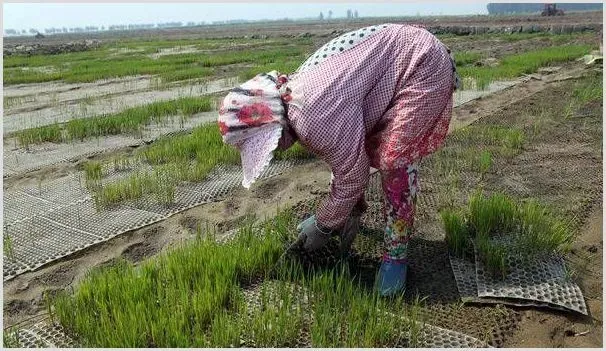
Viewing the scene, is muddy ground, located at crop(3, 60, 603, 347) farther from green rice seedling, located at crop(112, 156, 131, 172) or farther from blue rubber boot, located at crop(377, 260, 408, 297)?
green rice seedling, located at crop(112, 156, 131, 172)

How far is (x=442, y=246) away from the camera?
2.60 m

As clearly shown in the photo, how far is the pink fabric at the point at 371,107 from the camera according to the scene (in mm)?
1896

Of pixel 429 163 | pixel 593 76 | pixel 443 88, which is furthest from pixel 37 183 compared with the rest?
pixel 593 76

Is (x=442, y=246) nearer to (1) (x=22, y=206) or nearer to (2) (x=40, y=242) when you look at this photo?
(2) (x=40, y=242)

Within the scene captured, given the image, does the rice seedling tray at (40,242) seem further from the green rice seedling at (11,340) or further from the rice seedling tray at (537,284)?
the rice seedling tray at (537,284)

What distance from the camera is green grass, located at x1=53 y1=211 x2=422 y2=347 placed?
5.97 feet

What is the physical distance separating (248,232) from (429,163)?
182cm

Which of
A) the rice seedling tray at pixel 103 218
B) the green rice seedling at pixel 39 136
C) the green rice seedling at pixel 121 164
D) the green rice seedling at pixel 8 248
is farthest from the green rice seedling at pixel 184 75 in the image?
the green rice seedling at pixel 8 248

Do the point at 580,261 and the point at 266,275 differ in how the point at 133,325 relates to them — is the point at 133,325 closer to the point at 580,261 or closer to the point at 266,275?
the point at 266,275

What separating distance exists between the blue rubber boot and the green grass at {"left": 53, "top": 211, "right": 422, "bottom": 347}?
62mm

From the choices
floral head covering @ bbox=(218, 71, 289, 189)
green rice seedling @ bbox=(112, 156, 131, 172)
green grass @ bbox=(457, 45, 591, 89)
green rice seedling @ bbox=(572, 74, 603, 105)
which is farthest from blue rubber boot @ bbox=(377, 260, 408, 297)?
green grass @ bbox=(457, 45, 591, 89)

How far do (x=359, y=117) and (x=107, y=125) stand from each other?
4089mm

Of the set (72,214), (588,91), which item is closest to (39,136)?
(72,214)

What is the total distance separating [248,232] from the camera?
2555mm
